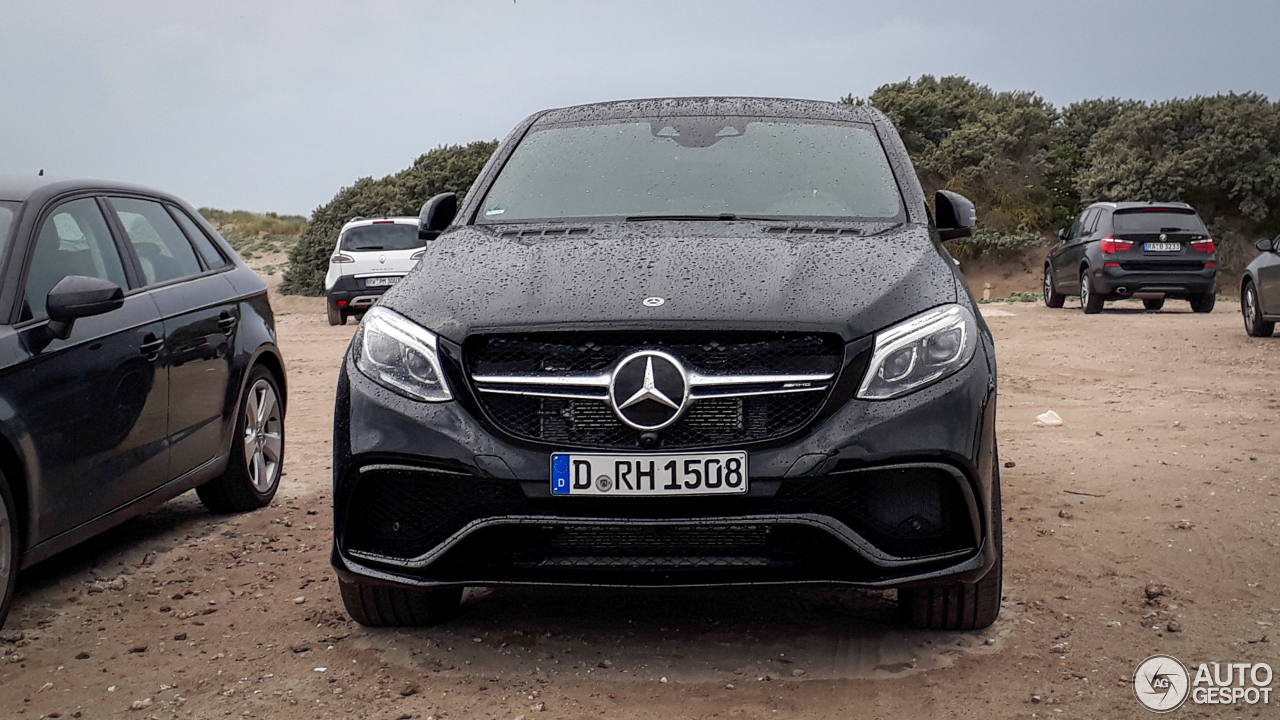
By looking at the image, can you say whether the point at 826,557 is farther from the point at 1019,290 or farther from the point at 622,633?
the point at 1019,290

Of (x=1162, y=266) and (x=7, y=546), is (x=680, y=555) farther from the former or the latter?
(x=1162, y=266)

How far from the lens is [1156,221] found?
20.4 m

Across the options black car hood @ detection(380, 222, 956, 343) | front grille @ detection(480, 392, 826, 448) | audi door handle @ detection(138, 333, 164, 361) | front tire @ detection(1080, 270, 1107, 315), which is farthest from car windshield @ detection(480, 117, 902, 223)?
front tire @ detection(1080, 270, 1107, 315)

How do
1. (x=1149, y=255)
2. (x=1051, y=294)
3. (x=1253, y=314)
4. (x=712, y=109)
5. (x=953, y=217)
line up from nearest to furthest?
(x=953, y=217) → (x=712, y=109) → (x=1253, y=314) → (x=1149, y=255) → (x=1051, y=294)

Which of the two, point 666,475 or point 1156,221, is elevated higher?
point 666,475

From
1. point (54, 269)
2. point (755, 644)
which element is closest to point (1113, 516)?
point (755, 644)

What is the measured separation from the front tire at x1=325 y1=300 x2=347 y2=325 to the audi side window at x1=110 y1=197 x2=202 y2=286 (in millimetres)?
16738

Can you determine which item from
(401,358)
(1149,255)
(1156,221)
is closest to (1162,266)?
(1149,255)

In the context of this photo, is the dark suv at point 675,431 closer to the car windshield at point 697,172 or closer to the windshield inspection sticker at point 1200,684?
the windshield inspection sticker at point 1200,684

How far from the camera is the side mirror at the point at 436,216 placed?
5438 millimetres

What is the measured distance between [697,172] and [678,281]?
1258 mm

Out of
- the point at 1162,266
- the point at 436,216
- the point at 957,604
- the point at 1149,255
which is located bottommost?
the point at 1162,266

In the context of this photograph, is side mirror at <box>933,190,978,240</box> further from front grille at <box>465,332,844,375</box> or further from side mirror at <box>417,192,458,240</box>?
side mirror at <box>417,192,458,240</box>

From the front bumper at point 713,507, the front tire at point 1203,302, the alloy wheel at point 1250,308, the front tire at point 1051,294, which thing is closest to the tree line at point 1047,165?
the front tire at point 1051,294
